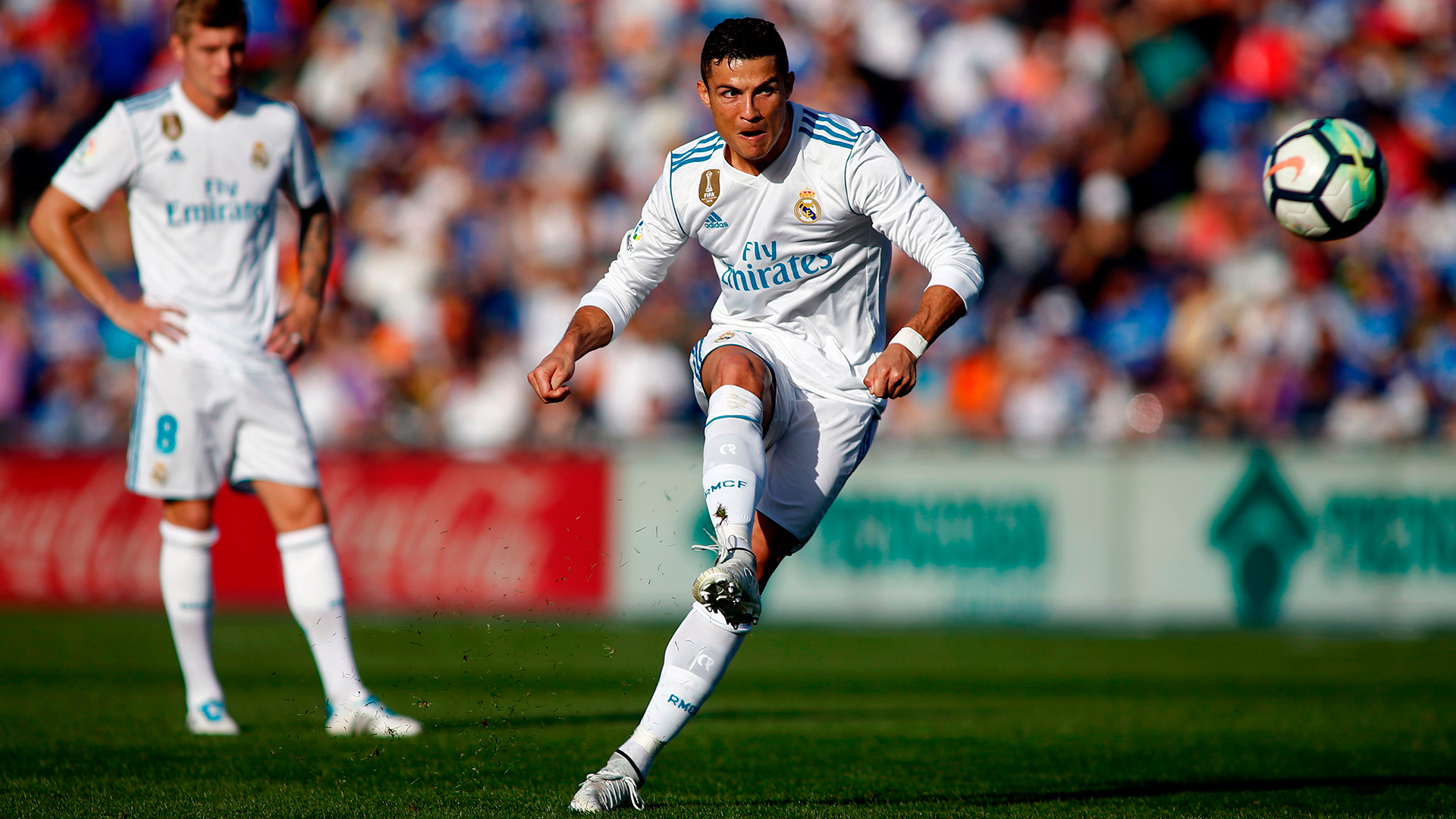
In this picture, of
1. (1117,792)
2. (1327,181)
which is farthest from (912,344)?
(1327,181)

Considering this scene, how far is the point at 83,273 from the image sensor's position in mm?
6668

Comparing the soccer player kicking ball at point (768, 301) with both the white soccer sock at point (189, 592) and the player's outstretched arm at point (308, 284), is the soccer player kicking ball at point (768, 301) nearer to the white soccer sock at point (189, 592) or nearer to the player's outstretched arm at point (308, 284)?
the player's outstretched arm at point (308, 284)

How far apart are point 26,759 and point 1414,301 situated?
1211 cm

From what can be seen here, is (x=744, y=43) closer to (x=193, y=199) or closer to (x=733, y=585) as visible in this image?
(x=733, y=585)

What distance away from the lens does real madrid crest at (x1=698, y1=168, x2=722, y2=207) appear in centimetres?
523

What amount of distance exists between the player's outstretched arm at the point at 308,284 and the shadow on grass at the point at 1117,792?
2.98 metres

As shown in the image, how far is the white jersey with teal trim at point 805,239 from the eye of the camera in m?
5.10

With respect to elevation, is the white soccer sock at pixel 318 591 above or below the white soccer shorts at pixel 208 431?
below

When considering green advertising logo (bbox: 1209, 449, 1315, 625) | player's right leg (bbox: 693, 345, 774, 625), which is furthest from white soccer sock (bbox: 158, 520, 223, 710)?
green advertising logo (bbox: 1209, 449, 1315, 625)

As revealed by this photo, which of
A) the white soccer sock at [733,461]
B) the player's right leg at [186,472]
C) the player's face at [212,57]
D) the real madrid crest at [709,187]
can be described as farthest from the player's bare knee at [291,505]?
the white soccer sock at [733,461]

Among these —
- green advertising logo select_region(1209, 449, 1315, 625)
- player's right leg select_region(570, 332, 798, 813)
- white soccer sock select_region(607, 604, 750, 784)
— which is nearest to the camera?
player's right leg select_region(570, 332, 798, 813)

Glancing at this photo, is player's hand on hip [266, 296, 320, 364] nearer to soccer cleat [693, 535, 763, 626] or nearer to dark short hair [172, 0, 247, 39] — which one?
dark short hair [172, 0, 247, 39]

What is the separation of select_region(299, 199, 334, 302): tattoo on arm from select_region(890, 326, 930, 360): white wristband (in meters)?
3.33

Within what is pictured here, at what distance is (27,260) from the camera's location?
18.4 metres
